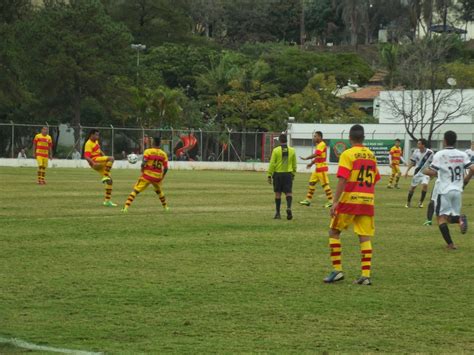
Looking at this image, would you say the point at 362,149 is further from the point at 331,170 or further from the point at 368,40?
the point at 368,40

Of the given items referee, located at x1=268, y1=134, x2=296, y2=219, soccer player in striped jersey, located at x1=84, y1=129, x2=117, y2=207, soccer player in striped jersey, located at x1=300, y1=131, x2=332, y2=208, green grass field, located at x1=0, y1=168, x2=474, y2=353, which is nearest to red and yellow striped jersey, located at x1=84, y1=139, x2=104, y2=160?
soccer player in striped jersey, located at x1=84, y1=129, x2=117, y2=207

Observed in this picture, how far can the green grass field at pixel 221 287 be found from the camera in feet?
29.8

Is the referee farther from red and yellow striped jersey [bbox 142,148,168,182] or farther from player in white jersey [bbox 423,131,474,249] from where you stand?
player in white jersey [bbox 423,131,474,249]

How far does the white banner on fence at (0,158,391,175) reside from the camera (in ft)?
192

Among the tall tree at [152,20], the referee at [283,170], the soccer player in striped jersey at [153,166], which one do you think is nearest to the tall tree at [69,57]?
the tall tree at [152,20]

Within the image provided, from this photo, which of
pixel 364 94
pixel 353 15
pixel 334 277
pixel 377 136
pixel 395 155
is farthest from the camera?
pixel 353 15

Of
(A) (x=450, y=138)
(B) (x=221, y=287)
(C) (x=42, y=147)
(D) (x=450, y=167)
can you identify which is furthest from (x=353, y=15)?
(B) (x=221, y=287)

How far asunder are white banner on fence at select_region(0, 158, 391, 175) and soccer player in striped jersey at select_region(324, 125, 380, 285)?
4790 cm

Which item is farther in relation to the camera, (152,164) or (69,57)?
(69,57)

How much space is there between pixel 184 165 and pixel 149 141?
2.79 meters

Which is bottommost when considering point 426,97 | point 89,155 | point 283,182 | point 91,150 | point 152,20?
point 283,182

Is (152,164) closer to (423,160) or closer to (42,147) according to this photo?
(423,160)

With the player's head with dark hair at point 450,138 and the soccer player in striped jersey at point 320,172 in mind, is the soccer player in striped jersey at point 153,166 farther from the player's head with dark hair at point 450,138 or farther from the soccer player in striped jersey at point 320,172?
the player's head with dark hair at point 450,138

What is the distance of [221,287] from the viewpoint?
39.1 feet
